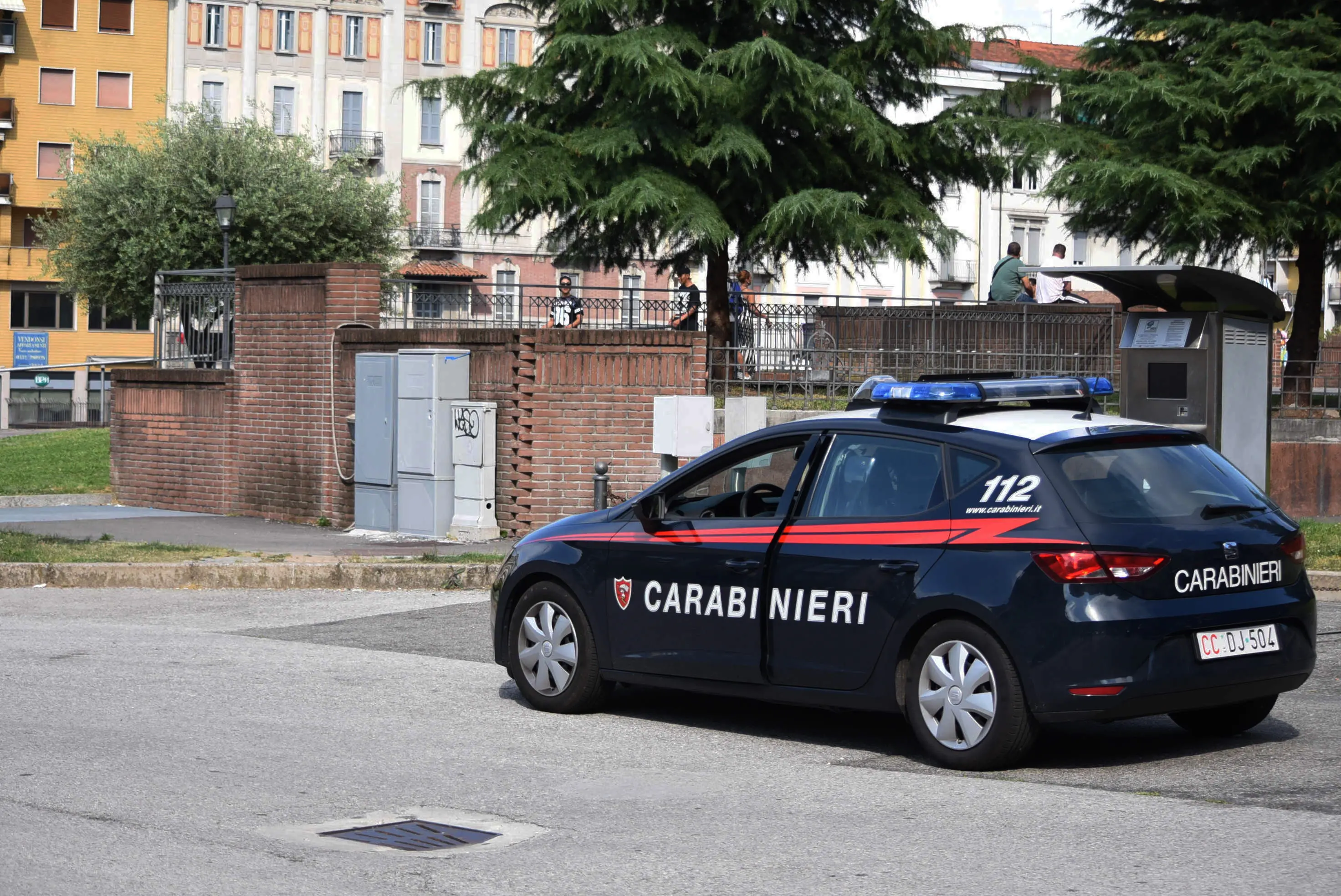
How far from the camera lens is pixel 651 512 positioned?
8188mm

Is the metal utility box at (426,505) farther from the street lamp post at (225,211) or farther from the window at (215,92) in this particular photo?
the window at (215,92)

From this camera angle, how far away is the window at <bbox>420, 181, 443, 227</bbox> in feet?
229

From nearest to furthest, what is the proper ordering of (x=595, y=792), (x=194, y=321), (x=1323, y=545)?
(x=595, y=792), (x=1323, y=545), (x=194, y=321)

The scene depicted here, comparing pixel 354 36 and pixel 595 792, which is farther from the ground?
pixel 354 36

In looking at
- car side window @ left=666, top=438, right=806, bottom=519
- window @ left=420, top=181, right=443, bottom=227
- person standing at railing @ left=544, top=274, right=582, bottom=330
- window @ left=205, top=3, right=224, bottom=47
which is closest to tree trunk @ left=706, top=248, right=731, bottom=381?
person standing at railing @ left=544, top=274, right=582, bottom=330

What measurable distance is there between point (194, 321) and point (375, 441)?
4.37 meters

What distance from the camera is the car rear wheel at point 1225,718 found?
24.9ft

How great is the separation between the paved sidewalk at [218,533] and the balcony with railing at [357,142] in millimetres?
48271

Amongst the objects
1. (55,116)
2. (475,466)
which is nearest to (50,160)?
(55,116)

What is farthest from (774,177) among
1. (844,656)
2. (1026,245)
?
(1026,245)

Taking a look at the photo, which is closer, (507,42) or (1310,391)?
(1310,391)

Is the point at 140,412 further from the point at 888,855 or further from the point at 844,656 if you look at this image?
the point at 888,855

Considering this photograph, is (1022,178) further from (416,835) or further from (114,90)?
(114,90)

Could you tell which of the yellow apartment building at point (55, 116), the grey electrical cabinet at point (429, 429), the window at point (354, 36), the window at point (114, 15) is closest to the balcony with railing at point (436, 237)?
the window at point (354, 36)
